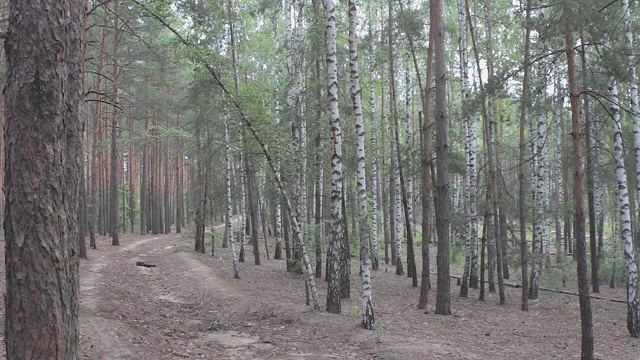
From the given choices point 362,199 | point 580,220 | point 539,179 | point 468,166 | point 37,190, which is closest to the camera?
point 37,190

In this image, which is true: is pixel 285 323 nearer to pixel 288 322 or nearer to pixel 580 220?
pixel 288 322

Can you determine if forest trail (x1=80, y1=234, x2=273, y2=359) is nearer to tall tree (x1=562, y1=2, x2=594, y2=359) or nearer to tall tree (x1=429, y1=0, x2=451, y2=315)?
tall tree (x1=429, y1=0, x2=451, y2=315)

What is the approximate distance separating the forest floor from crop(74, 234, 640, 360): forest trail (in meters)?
0.02

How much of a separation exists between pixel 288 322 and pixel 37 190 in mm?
7482

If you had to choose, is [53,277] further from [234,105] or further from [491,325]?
[491,325]

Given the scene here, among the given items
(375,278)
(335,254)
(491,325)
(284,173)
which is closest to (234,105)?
(284,173)

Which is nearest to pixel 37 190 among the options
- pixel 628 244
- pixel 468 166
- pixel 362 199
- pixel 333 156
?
pixel 362 199

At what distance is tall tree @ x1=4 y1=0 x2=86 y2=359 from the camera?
295 centimetres

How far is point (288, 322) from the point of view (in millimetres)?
9727

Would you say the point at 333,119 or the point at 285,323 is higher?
the point at 333,119

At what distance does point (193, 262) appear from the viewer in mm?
17359

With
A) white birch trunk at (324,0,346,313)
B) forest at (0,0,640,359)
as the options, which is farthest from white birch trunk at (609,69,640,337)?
white birch trunk at (324,0,346,313)

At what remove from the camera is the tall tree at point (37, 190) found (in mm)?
2949

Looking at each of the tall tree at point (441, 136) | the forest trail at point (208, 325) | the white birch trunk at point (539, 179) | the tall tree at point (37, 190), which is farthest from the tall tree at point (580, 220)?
the tall tree at point (37, 190)
